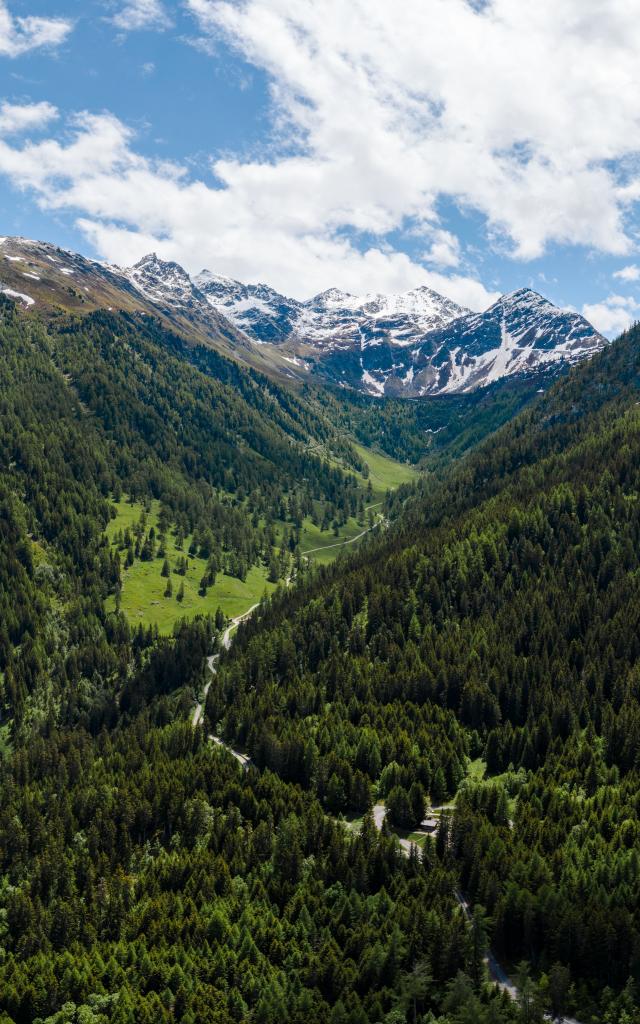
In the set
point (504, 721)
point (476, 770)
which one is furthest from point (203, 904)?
point (504, 721)

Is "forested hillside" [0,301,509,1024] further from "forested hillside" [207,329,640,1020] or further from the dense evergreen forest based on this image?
"forested hillside" [207,329,640,1020]

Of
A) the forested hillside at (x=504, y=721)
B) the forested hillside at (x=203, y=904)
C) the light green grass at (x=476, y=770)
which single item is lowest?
the forested hillside at (x=203, y=904)

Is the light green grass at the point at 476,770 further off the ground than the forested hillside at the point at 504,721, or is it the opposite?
the forested hillside at the point at 504,721

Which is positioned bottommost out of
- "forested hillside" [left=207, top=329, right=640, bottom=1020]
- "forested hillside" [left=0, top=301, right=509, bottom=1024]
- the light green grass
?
"forested hillside" [left=0, top=301, right=509, bottom=1024]

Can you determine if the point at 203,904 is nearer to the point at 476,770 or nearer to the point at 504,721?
the point at 476,770

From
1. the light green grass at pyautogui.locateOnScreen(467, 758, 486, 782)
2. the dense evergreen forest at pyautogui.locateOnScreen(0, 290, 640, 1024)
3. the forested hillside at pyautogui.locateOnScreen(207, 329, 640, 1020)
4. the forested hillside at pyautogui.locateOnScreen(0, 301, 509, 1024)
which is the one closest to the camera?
the forested hillside at pyautogui.locateOnScreen(0, 301, 509, 1024)

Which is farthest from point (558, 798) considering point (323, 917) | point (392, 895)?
point (323, 917)

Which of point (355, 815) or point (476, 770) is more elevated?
point (476, 770)

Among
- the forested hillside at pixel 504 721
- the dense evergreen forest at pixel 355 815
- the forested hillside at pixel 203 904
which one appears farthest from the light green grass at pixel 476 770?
the forested hillside at pixel 203 904

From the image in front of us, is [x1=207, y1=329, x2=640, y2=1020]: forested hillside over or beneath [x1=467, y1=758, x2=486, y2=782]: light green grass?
over

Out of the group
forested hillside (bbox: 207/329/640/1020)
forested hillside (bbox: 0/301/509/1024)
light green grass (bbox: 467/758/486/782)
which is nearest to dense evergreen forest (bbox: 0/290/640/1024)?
forested hillside (bbox: 0/301/509/1024)

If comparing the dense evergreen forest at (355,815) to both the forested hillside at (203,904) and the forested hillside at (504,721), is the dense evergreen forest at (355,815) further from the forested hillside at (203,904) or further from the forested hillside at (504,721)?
Result: the forested hillside at (504,721)

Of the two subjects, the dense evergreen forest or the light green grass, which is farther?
the light green grass
